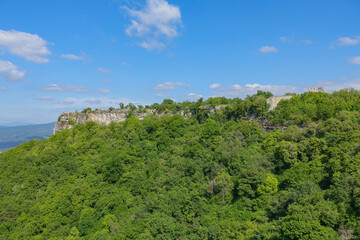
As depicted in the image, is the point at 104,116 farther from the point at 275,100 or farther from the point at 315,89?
the point at 315,89

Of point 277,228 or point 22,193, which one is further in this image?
point 22,193

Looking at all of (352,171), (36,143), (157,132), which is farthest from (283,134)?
(36,143)

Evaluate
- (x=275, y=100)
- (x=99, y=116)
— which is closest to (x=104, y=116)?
(x=99, y=116)

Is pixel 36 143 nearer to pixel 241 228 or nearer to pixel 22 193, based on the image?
pixel 22 193

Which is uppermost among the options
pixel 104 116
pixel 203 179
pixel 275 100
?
pixel 275 100

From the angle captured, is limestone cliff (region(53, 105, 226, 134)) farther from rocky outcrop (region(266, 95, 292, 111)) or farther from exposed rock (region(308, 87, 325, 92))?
exposed rock (region(308, 87, 325, 92))

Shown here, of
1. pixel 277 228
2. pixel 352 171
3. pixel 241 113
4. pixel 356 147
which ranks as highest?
pixel 241 113

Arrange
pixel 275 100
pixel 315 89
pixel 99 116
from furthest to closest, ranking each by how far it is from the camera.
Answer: pixel 99 116
pixel 315 89
pixel 275 100

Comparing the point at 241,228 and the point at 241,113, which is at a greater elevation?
the point at 241,113
